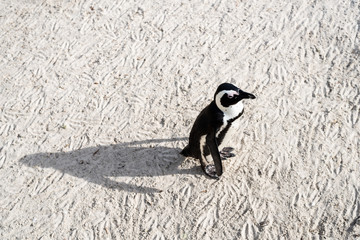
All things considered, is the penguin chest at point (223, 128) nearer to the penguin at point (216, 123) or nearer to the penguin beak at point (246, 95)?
the penguin at point (216, 123)

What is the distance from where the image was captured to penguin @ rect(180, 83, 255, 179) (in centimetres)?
324

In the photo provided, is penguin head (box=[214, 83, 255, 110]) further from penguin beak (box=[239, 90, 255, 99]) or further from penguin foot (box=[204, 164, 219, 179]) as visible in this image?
penguin foot (box=[204, 164, 219, 179])

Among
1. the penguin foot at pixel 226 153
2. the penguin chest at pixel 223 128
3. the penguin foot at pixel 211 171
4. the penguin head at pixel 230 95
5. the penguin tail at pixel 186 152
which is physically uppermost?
the penguin head at pixel 230 95

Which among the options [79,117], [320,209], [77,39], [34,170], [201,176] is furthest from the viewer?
[77,39]

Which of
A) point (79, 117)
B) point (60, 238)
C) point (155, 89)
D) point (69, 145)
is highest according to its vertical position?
point (155, 89)

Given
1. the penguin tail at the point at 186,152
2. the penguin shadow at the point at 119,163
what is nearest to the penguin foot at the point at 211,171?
the penguin shadow at the point at 119,163

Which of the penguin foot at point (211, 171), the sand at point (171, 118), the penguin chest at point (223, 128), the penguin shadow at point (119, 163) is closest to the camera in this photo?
the penguin chest at point (223, 128)

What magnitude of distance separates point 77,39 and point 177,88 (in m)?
1.68

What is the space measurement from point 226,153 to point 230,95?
930mm

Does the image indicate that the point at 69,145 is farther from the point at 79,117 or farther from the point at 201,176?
the point at 201,176

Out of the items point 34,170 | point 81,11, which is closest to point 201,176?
point 34,170

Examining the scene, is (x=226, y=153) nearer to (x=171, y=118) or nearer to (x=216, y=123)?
(x=216, y=123)

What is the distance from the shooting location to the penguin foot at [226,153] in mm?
3947

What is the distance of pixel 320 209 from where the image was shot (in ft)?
11.5
